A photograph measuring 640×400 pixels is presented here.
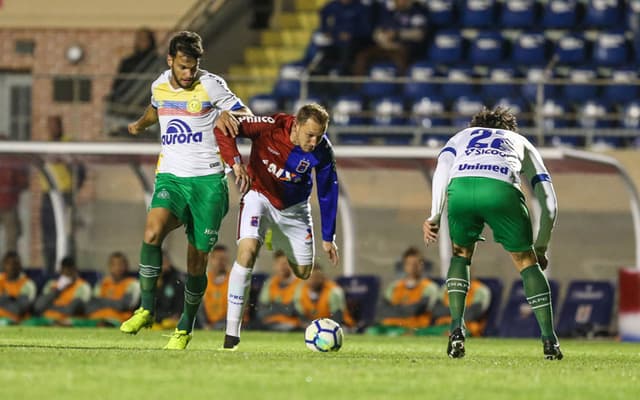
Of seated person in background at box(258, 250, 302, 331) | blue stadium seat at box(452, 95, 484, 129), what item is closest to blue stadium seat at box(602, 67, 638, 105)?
blue stadium seat at box(452, 95, 484, 129)

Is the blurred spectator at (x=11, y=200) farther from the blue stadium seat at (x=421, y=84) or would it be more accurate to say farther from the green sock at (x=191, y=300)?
the green sock at (x=191, y=300)

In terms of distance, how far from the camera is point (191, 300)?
1256cm

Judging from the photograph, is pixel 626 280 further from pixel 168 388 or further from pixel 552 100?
pixel 168 388

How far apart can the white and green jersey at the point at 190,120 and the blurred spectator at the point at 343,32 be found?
12.5 m

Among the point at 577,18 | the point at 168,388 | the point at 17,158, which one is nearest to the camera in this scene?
the point at 168,388

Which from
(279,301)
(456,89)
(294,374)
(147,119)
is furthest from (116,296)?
(294,374)

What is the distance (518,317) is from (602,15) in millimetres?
6705

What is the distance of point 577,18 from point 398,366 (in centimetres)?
1614

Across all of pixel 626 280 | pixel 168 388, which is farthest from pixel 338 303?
pixel 168 388

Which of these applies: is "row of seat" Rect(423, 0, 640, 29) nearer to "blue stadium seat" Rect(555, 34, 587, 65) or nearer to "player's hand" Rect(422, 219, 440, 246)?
"blue stadium seat" Rect(555, 34, 587, 65)

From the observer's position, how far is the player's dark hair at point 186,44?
12156mm

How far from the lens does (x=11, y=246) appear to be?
24000 mm

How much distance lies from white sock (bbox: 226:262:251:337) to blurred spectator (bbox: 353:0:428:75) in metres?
12.9

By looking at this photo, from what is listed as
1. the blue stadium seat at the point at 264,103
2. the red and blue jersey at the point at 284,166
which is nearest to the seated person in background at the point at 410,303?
the blue stadium seat at the point at 264,103
